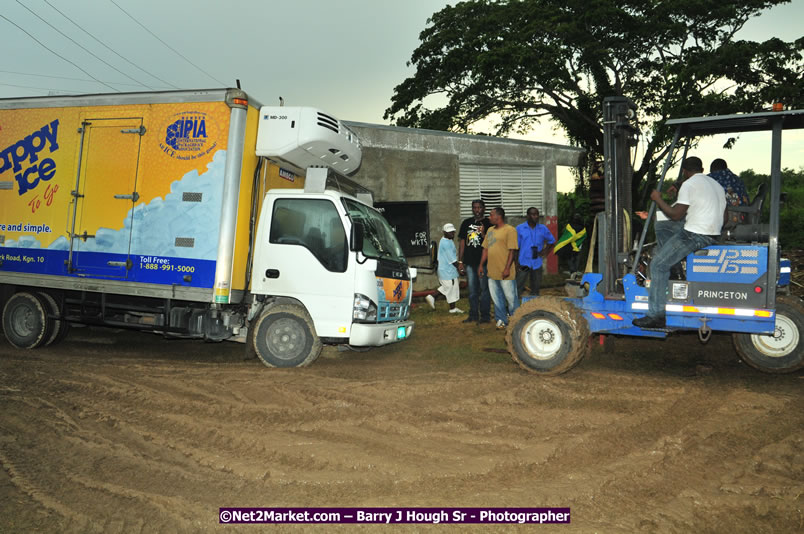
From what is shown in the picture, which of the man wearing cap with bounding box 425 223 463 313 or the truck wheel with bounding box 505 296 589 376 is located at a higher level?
the man wearing cap with bounding box 425 223 463 313

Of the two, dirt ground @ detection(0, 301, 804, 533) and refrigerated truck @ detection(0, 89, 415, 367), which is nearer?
dirt ground @ detection(0, 301, 804, 533)

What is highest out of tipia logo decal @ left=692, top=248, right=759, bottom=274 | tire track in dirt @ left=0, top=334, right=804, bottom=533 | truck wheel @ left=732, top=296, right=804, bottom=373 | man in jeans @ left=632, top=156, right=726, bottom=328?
man in jeans @ left=632, top=156, right=726, bottom=328

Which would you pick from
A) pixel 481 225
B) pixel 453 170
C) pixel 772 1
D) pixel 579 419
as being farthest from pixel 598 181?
pixel 579 419

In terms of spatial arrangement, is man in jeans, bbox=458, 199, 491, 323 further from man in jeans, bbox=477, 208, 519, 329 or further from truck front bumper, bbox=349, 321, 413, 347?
truck front bumper, bbox=349, 321, 413, 347

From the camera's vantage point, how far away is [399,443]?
4672 mm

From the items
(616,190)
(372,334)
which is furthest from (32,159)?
(616,190)

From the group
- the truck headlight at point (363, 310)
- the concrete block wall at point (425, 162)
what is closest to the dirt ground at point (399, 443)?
the truck headlight at point (363, 310)

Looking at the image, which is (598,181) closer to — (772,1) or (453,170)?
(453,170)

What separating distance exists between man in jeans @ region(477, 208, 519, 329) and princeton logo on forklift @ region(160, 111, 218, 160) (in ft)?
14.8

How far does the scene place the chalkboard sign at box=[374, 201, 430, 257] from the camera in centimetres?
1455

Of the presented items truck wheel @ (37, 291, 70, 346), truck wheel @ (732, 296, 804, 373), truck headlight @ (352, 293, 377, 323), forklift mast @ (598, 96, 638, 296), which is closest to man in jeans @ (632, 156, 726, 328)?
forklift mast @ (598, 96, 638, 296)

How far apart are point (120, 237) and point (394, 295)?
3.68 m

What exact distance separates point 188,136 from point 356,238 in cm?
254

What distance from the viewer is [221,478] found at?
13.1 feet
